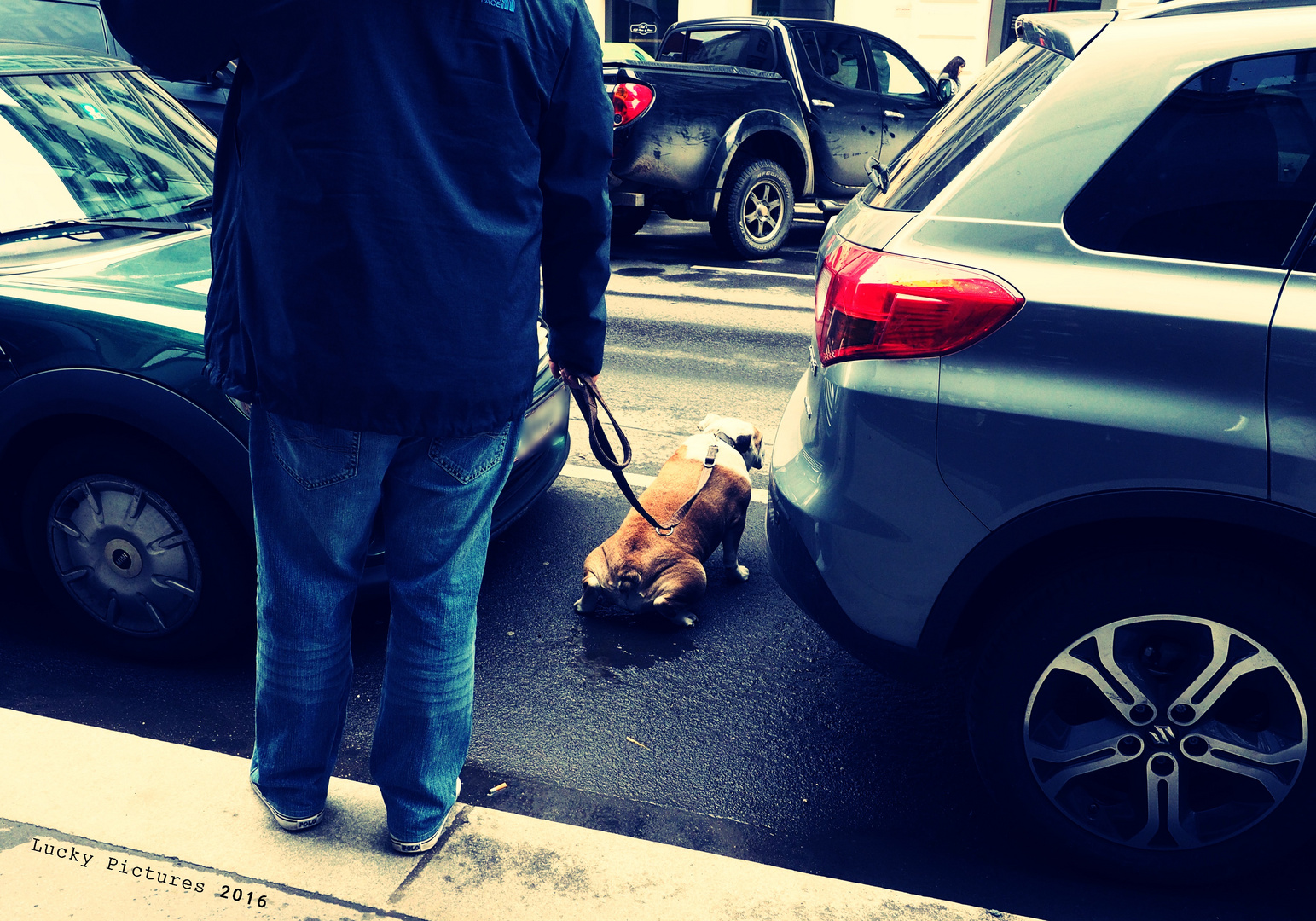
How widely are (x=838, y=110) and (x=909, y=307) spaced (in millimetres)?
8442

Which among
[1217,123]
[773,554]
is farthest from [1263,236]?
[773,554]

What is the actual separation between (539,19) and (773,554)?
137 cm

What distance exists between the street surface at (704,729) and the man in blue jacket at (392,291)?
2.07 ft

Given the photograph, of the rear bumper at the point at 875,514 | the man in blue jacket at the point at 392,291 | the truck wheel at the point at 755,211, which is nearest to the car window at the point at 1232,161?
the rear bumper at the point at 875,514

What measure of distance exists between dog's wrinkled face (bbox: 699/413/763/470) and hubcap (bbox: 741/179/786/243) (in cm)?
596

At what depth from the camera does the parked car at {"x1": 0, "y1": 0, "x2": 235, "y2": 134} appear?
315 inches

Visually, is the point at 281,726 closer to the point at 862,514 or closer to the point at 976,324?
the point at 862,514

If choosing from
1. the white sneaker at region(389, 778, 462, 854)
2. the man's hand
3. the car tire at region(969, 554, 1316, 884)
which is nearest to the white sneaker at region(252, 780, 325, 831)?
the white sneaker at region(389, 778, 462, 854)

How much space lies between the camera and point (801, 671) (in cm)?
320

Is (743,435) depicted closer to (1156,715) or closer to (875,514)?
(875,514)

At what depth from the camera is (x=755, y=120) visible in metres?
9.44

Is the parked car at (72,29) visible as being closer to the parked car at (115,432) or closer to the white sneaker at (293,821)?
the parked car at (115,432)

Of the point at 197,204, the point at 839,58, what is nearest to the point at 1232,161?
the point at 197,204

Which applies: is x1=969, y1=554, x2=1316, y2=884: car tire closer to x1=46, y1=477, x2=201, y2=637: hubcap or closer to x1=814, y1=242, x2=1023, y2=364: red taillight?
x1=814, y1=242, x2=1023, y2=364: red taillight
